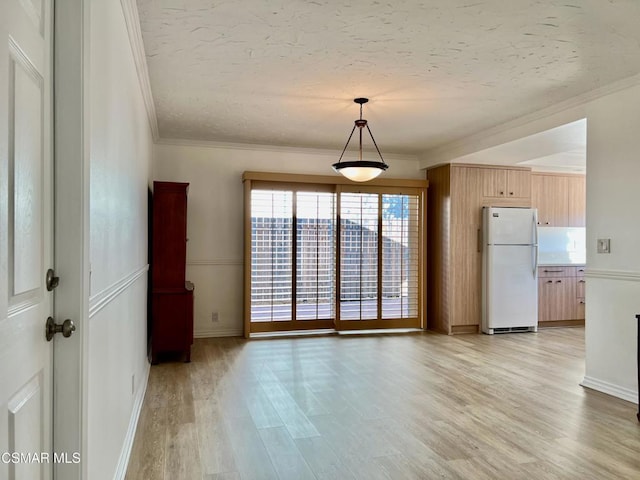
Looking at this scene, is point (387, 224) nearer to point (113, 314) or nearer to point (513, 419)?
point (513, 419)

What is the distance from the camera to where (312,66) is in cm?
338

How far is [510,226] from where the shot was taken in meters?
6.32

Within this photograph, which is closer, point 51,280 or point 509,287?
point 51,280

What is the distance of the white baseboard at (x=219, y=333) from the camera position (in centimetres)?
594

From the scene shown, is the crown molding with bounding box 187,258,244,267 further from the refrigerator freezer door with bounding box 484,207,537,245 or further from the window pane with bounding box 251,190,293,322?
the refrigerator freezer door with bounding box 484,207,537,245

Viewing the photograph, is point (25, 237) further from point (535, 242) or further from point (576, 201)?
point (576, 201)

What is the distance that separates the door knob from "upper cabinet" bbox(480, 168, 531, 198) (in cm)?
602

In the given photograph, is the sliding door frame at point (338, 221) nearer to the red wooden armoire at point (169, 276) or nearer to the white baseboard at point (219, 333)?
the white baseboard at point (219, 333)

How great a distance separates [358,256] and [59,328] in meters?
5.16

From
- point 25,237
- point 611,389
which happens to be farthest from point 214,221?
point 25,237

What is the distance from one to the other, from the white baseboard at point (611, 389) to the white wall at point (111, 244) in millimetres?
3726

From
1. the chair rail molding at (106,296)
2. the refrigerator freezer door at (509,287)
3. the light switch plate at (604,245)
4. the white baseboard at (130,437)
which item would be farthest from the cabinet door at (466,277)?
the chair rail molding at (106,296)

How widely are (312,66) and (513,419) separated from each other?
2.98m

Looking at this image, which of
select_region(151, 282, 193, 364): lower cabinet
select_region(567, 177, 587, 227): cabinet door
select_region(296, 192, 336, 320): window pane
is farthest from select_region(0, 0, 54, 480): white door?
select_region(567, 177, 587, 227): cabinet door
